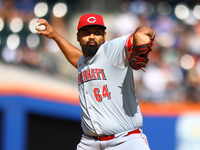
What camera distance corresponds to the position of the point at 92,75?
297cm

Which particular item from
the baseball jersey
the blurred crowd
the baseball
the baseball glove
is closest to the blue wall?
the blurred crowd

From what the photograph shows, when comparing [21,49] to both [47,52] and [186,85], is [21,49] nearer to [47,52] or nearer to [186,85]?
[47,52]

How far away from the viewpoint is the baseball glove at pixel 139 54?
234 cm

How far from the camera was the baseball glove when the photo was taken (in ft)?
7.69

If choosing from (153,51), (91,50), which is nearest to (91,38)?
(91,50)

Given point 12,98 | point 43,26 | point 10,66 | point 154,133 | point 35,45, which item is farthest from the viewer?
point 35,45

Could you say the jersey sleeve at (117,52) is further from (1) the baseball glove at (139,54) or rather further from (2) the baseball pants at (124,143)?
(2) the baseball pants at (124,143)

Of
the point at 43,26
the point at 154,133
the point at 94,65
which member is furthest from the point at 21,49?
the point at 94,65

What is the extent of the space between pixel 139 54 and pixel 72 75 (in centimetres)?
516

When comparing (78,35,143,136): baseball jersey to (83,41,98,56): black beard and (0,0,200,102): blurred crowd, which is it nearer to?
(83,41,98,56): black beard

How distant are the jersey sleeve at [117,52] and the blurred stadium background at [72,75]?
250 cm

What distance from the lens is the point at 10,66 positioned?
7.09 meters

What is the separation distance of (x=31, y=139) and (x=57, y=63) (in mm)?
2815

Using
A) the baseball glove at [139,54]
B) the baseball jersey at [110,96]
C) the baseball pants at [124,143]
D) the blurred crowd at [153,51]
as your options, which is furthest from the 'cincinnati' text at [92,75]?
the blurred crowd at [153,51]
